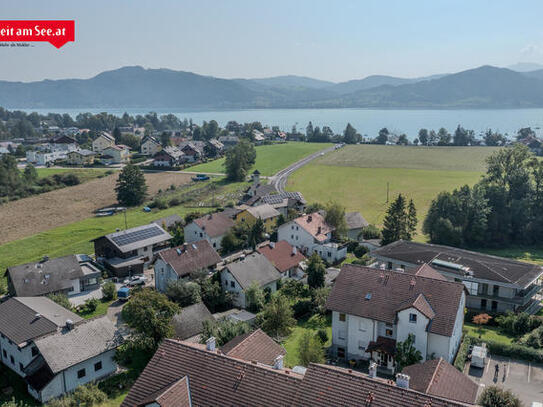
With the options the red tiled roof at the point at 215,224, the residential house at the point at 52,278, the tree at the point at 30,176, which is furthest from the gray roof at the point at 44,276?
the tree at the point at 30,176

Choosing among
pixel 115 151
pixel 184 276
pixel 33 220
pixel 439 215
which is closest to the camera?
pixel 184 276

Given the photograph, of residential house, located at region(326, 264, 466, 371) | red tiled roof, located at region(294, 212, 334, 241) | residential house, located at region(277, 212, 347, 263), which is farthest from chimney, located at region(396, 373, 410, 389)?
red tiled roof, located at region(294, 212, 334, 241)

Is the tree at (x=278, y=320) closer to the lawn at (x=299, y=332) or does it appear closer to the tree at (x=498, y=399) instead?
the lawn at (x=299, y=332)

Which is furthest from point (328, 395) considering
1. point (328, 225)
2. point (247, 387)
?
point (328, 225)

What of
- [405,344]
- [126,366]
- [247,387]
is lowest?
[126,366]

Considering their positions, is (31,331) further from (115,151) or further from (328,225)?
(115,151)

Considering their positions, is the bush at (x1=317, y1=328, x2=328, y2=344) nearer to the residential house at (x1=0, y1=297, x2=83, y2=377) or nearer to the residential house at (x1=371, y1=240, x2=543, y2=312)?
the residential house at (x1=371, y1=240, x2=543, y2=312)

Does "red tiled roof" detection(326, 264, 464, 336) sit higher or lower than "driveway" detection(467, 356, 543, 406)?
higher
